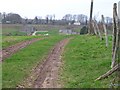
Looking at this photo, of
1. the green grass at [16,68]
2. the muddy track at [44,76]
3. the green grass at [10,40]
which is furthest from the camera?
the green grass at [10,40]

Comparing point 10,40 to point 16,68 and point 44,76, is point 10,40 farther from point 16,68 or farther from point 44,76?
point 44,76

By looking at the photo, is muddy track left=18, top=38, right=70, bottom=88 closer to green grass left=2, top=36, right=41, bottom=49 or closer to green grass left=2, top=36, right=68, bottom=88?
green grass left=2, top=36, right=68, bottom=88

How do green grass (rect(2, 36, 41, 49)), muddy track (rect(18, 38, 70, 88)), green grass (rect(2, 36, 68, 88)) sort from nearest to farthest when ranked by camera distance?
muddy track (rect(18, 38, 70, 88)) → green grass (rect(2, 36, 68, 88)) → green grass (rect(2, 36, 41, 49))

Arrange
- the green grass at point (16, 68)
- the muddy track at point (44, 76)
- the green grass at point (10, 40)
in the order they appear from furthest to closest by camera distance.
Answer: the green grass at point (10, 40), the green grass at point (16, 68), the muddy track at point (44, 76)

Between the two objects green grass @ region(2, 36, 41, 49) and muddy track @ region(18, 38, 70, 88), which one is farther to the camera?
green grass @ region(2, 36, 41, 49)

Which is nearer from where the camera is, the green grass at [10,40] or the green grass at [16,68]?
the green grass at [16,68]

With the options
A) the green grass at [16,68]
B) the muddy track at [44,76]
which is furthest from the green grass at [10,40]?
the muddy track at [44,76]

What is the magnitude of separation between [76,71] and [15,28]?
250 ft

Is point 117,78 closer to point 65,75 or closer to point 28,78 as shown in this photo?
point 65,75

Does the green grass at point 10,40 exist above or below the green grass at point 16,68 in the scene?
below

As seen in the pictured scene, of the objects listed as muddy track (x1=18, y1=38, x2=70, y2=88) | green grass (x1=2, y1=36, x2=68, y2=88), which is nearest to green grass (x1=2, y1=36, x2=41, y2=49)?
green grass (x1=2, y1=36, x2=68, y2=88)

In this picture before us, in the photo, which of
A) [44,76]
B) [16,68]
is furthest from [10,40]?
[44,76]

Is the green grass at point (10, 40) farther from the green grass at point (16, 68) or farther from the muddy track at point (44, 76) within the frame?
the muddy track at point (44, 76)

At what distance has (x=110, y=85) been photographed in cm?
1116
